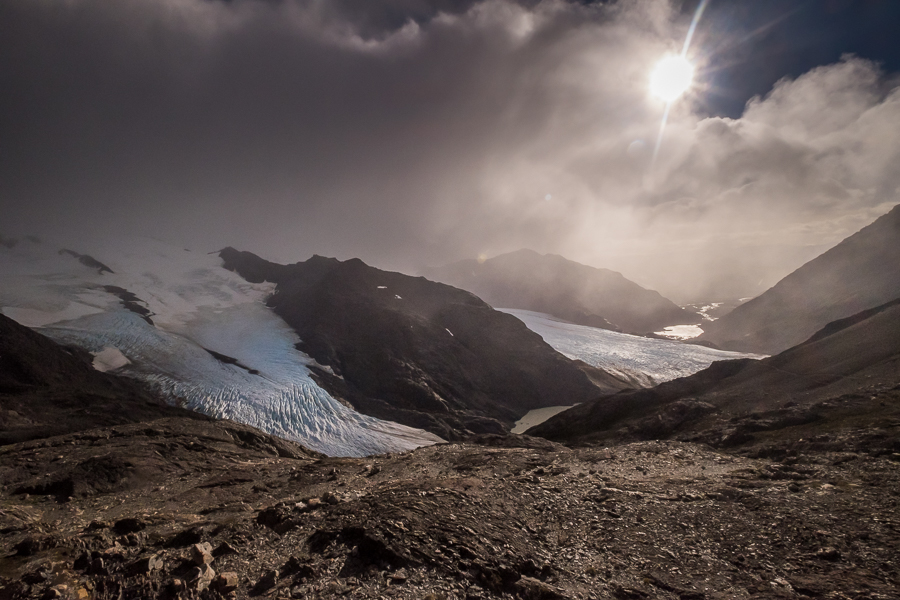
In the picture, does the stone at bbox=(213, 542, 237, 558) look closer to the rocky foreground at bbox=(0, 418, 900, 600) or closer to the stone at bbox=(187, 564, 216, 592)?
the rocky foreground at bbox=(0, 418, 900, 600)

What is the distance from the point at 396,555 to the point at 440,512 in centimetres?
304

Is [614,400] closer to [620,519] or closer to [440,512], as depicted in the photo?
[620,519]

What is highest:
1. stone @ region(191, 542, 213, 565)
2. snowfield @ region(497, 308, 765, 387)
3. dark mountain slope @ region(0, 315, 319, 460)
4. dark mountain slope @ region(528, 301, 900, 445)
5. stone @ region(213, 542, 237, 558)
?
snowfield @ region(497, 308, 765, 387)

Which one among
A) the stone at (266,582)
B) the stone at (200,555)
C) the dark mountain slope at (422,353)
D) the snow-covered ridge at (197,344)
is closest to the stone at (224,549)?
the stone at (200,555)

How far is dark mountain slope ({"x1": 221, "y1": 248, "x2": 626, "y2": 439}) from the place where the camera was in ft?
289

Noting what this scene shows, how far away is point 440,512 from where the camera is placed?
575 inches

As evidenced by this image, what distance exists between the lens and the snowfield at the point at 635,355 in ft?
430

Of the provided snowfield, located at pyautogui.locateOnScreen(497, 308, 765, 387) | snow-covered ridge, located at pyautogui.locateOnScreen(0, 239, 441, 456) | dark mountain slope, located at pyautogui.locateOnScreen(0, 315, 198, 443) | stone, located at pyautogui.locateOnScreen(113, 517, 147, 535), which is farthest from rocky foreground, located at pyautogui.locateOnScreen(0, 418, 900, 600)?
snowfield, located at pyautogui.locateOnScreen(497, 308, 765, 387)

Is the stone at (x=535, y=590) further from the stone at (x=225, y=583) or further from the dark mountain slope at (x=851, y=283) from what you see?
the dark mountain slope at (x=851, y=283)

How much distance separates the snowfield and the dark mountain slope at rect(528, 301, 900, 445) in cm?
7075

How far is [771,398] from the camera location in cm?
4244

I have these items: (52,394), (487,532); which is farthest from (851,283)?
(52,394)

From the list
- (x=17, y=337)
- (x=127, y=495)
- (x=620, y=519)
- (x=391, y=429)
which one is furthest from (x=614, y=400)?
(x=17, y=337)

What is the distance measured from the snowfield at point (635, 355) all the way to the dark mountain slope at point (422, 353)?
1219 cm
